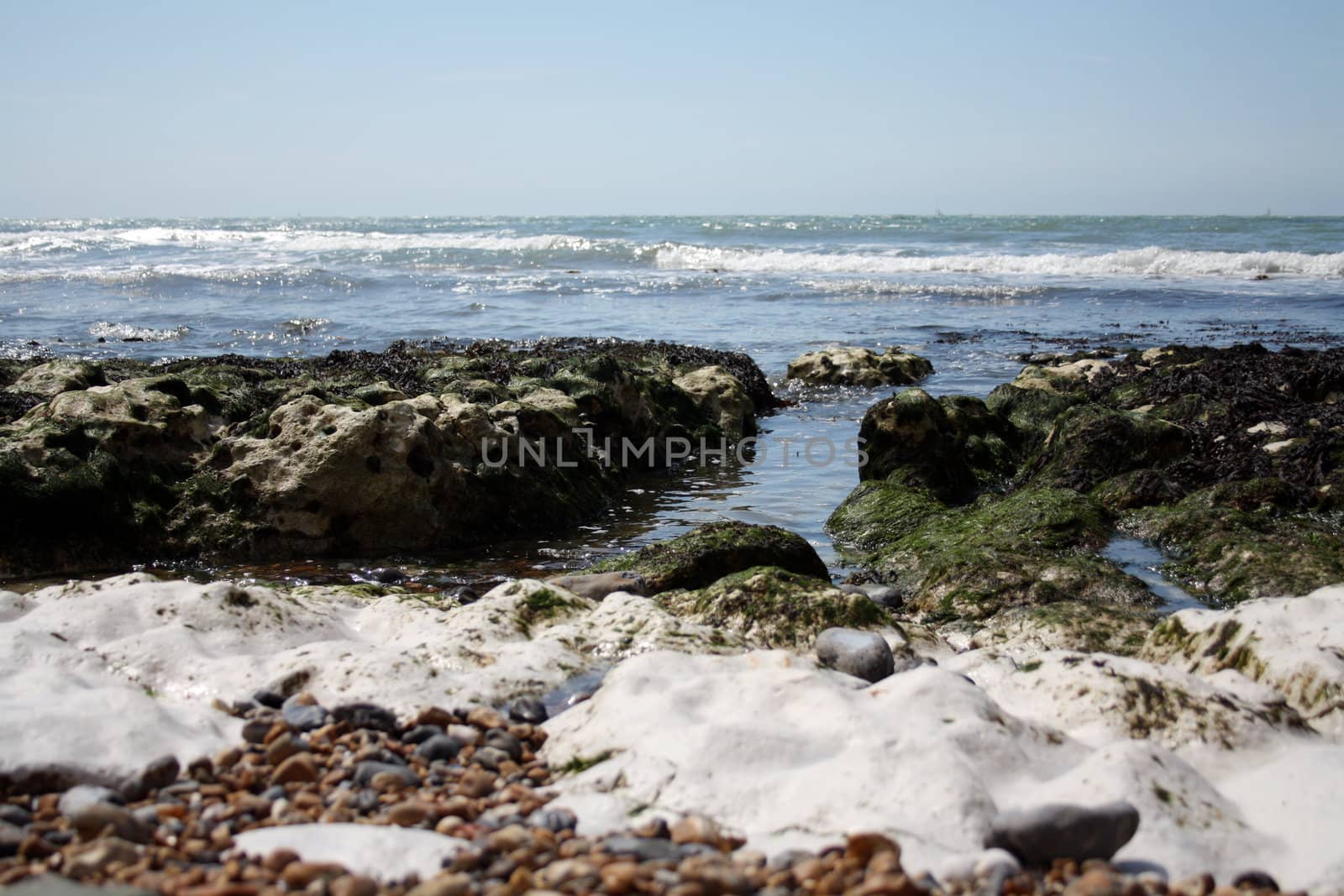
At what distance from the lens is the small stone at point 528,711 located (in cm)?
375

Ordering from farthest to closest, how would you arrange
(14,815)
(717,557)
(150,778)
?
(717,557) → (150,778) → (14,815)

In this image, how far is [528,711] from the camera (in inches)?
148

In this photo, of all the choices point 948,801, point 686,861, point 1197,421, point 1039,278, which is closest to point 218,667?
point 686,861

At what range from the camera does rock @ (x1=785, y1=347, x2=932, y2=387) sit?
45.8 feet

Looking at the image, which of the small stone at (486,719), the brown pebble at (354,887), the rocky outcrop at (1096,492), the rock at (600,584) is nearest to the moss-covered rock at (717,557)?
the rock at (600,584)

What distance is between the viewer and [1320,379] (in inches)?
419

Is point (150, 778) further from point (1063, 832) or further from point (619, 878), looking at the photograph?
point (1063, 832)

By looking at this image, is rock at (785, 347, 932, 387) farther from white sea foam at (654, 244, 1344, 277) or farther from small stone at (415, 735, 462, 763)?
white sea foam at (654, 244, 1344, 277)

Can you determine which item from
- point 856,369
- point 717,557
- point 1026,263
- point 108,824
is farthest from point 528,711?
point 1026,263

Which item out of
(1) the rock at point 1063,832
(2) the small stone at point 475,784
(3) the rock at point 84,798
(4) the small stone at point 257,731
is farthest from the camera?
(4) the small stone at point 257,731

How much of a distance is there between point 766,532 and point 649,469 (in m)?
3.53

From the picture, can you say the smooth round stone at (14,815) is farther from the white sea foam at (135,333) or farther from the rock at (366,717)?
the white sea foam at (135,333)

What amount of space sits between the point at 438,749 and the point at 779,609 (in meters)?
1.94

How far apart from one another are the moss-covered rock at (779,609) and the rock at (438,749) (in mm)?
1689
